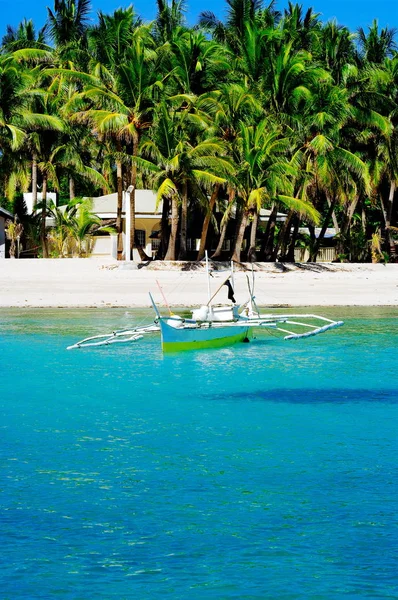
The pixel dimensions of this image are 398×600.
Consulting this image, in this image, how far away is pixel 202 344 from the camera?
21.0 metres

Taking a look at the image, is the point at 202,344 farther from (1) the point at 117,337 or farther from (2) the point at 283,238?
(2) the point at 283,238

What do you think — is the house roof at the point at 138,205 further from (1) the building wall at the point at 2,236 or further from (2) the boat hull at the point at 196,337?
(2) the boat hull at the point at 196,337

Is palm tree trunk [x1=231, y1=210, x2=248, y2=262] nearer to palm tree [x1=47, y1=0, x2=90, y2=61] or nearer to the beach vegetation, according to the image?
the beach vegetation

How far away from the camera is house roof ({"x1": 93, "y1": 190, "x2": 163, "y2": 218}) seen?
141ft

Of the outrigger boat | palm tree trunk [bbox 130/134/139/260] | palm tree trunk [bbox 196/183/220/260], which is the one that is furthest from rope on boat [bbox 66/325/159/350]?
palm tree trunk [bbox 196/183/220/260]

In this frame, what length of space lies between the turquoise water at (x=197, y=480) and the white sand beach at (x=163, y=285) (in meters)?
11.1

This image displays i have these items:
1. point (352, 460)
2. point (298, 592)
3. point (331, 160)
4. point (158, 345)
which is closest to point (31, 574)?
point (298, 592)

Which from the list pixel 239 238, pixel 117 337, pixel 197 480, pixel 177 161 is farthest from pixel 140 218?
pixel 197 480

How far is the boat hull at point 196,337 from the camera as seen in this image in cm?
2020

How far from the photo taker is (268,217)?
45000 millimetres

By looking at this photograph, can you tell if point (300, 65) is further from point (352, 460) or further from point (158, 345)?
point (352, 460)

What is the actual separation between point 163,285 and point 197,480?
23.3 m

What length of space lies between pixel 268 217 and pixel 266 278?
31.0 feet

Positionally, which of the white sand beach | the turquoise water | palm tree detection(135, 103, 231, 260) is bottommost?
the turquoise water
